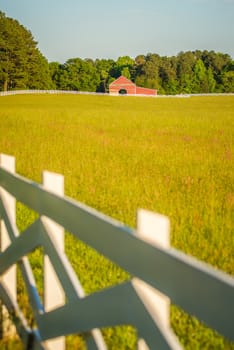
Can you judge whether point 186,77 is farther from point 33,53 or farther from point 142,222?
point 142,222

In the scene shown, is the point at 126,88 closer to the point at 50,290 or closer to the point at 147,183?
the point at 147,183

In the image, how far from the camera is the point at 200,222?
6320 millimetres

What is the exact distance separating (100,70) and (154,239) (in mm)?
153353

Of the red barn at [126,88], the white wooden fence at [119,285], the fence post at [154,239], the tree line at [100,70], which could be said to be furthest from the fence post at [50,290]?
the red barn at [126,88]

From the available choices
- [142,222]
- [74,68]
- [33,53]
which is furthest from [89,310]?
[74,68]

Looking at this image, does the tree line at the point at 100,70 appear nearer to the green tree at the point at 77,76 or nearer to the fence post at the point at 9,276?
the green tree at the point at 77,76

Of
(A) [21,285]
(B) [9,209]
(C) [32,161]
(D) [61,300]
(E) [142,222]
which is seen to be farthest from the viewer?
(C) [32,161]

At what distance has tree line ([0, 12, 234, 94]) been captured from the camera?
92062 millimetres

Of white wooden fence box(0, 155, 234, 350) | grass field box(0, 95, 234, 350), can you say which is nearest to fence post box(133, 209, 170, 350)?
white wooden fence box(0, 155, 234, 350)

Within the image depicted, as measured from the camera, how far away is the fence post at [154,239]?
57.7 inches

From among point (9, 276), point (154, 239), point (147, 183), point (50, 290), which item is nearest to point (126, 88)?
point (147, 183)

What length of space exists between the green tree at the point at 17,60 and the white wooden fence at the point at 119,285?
90469 millimetres

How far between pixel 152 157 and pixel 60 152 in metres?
3.30

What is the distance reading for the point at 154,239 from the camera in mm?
1482
